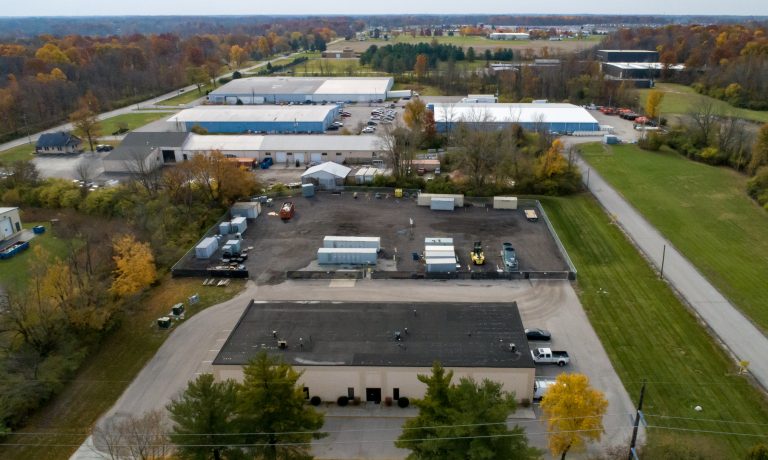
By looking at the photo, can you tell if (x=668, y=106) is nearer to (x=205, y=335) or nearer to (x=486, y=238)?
(x=486, y=238)

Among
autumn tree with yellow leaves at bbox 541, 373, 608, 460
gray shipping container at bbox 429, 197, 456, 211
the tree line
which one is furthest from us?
gray shipping container at bbox 429, 197, 456, 211

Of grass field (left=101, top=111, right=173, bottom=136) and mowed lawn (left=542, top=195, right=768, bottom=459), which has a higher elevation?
grass field (left=101, top=111, right=173, bottom=136)

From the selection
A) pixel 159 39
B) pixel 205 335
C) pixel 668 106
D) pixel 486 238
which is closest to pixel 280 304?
pixel 205 335

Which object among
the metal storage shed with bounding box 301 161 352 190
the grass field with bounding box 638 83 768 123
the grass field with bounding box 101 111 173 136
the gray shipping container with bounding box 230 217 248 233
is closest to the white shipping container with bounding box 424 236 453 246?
the gray shipping container with bounding box 230 217 248 233

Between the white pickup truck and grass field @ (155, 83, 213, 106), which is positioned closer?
the white pickup truck

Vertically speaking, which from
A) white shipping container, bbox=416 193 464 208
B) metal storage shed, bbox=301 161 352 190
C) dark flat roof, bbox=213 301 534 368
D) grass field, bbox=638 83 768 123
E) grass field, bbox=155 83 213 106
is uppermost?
grass field, bbox=155 83 213 106

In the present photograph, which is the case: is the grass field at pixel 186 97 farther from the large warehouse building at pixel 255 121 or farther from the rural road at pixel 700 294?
the rural road at pixel 700 294

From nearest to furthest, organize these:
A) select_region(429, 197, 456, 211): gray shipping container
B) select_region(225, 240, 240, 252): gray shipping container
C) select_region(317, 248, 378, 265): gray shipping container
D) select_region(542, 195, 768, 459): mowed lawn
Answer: select_region(542, 195, 768, 459): mowed lawn
select_region(317, 248, 378, 265): gray shipping container
select_region(225, 240, 240, 252): gray shipping container
select_region(429, 197, 456, 211): gray shipping container

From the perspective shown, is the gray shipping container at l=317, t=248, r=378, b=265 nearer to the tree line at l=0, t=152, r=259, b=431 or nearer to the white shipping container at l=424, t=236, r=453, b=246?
the white shipping container at l=424, t=236, r=453, b=246
